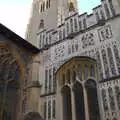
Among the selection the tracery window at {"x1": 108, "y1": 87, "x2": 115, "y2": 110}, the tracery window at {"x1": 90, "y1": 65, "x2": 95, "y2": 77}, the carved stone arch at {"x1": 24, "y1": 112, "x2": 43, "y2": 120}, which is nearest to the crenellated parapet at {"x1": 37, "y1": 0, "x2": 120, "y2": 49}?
the tracery window at {"x1": 90, "y1": 65, "x2": 95, "y2": 77}

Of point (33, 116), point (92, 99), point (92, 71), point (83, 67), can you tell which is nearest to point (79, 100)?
point (92, 99)

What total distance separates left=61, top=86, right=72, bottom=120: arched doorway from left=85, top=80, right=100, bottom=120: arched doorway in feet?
2.44

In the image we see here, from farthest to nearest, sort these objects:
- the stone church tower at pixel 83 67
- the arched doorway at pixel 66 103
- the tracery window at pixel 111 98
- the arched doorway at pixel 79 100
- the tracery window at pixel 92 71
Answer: the tracery window at pixel 92 71
the arched doorway at pixel 66 103
the arched doorway at pixel 79 100
the stone church tower at pixel 83 67
the tracery window at pixel 111 98

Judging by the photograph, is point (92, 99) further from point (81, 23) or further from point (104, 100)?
point (81, 23)

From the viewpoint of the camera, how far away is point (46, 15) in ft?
52.5

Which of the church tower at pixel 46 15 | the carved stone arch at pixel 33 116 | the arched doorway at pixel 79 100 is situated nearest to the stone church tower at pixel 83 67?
the arched doorway at pixel 79 100

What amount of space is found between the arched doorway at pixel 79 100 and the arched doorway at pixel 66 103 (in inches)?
11.6

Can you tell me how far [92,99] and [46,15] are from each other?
10.4m

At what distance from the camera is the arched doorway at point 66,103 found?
7.09m

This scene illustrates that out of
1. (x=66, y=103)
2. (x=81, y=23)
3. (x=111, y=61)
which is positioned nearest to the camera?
(x=111, y=61)

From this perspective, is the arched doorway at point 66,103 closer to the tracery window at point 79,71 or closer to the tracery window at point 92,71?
Answer: the tracery window at point 79,71

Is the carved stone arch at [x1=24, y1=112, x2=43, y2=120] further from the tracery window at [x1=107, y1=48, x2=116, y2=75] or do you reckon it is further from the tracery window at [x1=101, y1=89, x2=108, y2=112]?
the tracery window at [x1=107, y1=48, x2=116, y2=75]

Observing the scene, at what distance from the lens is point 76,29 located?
911 centimetres

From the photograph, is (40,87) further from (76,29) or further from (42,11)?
(42,11)
